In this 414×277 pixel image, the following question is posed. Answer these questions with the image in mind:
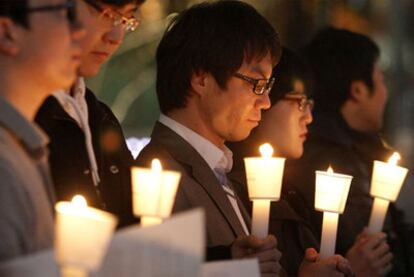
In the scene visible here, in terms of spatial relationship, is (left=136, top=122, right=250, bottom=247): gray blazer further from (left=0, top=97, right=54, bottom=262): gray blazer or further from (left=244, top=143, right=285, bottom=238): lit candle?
(left=0, top=97, right=54, bottom=262): gray blazer

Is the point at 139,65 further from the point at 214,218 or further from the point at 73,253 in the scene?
the point at 73,253

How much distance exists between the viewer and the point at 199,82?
12.7 feet

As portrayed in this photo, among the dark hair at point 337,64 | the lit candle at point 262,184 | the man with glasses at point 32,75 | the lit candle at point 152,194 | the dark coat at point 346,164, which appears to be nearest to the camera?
the man with glasses at point 32,75

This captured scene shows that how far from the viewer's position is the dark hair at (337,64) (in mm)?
5656

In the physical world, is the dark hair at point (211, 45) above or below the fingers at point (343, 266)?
above

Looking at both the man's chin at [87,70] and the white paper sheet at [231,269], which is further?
the man's chin at [87,70]

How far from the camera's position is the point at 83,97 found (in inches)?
131

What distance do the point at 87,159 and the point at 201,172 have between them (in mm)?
612

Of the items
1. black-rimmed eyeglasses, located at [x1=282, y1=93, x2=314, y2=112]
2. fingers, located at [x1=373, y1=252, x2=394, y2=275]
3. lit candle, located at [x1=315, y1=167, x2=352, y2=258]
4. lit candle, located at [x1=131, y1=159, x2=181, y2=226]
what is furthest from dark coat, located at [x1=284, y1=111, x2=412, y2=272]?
lit candle, located at [x1=131, y1=159, x2=181, y2=226]

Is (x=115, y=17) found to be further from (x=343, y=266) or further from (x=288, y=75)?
(x=288, y=75)

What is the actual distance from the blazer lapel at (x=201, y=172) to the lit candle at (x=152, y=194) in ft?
3.39

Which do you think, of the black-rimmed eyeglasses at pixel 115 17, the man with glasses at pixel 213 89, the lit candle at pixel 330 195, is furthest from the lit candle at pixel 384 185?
the black-rimmed eyeglasses at pixel 115 17

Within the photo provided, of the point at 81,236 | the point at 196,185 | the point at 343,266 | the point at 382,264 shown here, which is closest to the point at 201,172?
the point at 196,185

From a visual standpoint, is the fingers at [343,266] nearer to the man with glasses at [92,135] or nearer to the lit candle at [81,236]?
the man with glasses at [92,135]
